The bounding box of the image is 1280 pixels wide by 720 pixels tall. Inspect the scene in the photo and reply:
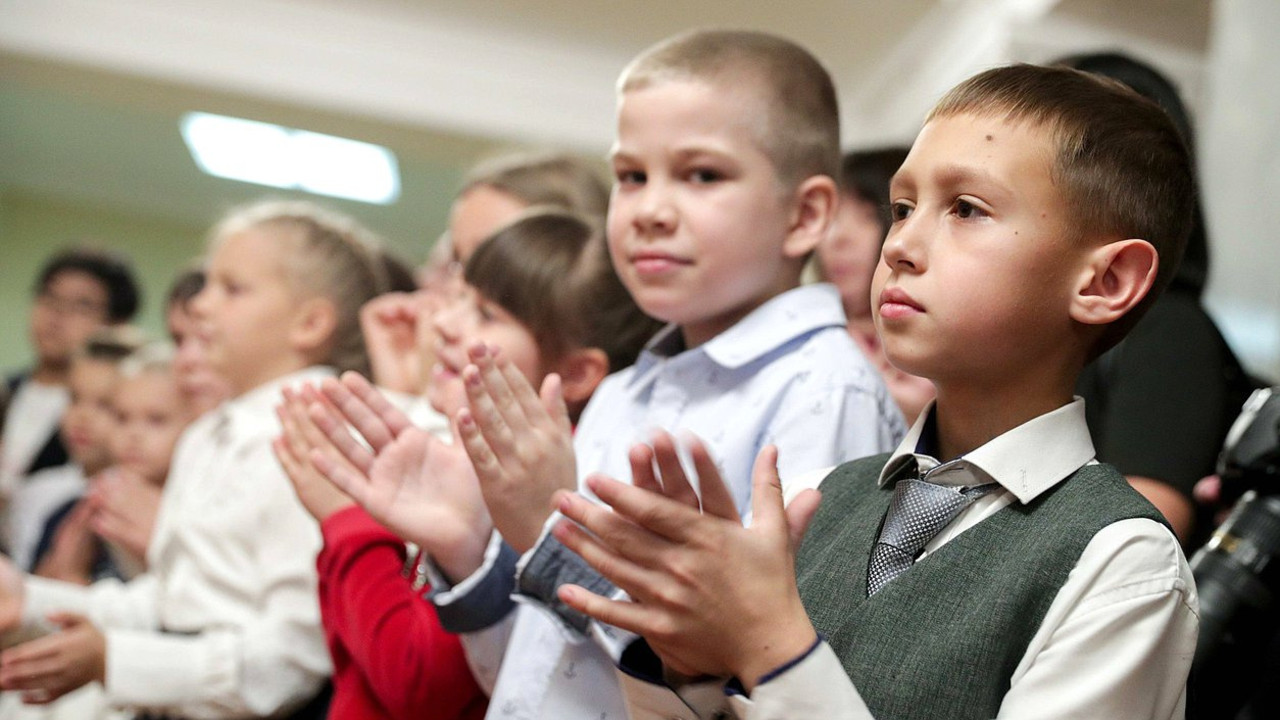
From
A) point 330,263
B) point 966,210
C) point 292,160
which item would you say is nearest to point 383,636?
point 966,210

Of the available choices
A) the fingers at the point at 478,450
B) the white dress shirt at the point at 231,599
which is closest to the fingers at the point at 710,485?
the fingers at the point at 478,450

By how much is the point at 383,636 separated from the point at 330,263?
1.07 m

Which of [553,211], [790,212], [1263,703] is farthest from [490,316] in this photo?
[1263,703]

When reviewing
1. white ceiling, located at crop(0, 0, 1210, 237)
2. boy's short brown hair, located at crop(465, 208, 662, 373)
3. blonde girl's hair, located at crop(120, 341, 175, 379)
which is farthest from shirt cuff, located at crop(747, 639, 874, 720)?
white ceiling, located at crop(0, 0, 1210, 237)

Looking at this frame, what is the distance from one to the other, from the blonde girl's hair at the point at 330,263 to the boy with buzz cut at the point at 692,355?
0.86m

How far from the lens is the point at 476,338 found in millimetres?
1480

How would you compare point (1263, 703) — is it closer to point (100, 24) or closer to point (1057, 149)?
point (1057, 149)

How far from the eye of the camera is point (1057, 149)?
84cm

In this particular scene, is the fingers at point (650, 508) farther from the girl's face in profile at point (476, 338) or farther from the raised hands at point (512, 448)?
the girl's face in profile at point (476, 338)

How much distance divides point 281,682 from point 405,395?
0.46 metres

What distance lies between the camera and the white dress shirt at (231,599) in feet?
5.40

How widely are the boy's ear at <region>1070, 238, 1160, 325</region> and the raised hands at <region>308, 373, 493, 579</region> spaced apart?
62cm

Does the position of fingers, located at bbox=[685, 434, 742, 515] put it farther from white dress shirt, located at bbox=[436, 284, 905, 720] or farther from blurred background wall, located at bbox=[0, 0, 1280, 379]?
blurred background wall, located at bbox=[0, 0, 1280, 379]

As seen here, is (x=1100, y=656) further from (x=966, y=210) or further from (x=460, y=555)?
(x=460, y=555)
